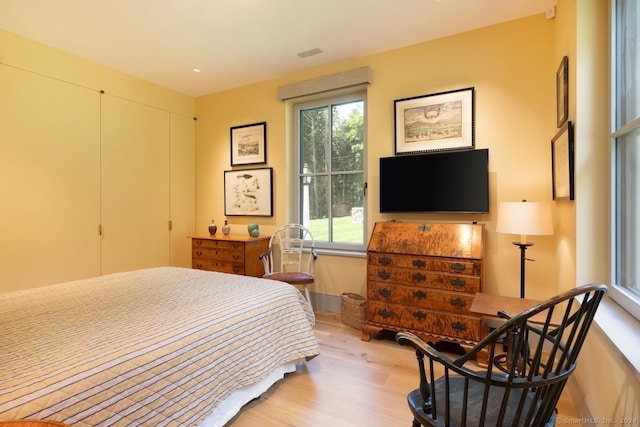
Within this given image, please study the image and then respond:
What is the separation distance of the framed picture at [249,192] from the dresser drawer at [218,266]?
29.5 inches

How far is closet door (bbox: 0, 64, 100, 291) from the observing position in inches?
114

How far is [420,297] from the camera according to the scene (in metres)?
2.58

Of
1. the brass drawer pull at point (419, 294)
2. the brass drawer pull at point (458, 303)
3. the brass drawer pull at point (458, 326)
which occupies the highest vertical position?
the brass drawer pull at point (419, 294)

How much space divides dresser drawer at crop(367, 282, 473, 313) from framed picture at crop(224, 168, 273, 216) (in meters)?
1.81

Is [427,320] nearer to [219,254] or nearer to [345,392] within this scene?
[345,392]

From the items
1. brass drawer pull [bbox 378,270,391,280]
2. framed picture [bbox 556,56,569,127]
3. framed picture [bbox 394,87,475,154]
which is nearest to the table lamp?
framed picture [bbox 556,56,569,127]

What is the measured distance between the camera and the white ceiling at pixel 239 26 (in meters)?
2.51

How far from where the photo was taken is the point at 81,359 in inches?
45.1

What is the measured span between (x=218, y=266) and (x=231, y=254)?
26 centimetres

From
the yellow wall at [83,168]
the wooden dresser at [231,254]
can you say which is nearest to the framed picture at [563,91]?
the wooden dresser at [231,254]

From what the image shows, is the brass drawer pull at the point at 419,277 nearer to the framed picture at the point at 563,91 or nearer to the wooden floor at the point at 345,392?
the wooden floor at the point at 345,392

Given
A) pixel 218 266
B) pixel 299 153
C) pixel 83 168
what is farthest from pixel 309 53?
pixel 83 168

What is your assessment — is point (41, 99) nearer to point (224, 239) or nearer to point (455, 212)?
point (224, 239)

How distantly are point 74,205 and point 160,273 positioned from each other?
168 centimetres
